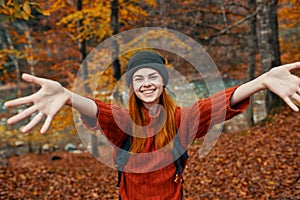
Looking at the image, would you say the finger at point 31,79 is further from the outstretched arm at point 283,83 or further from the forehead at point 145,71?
the outstretched arm at point 283,83

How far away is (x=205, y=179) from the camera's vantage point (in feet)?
22.4

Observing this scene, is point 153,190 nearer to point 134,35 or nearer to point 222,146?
point 222,146

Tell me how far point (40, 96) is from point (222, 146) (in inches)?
297

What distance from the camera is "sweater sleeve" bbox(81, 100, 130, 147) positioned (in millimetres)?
2227

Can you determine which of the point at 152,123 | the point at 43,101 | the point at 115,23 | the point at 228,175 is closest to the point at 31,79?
the point at 43,101

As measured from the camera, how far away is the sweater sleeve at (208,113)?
2209 mm

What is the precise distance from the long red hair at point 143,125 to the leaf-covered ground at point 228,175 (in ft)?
12.1

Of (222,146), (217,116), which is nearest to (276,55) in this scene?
(222,146)

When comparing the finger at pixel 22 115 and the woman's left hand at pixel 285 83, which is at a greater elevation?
the woman's left hand at pixel 285 83

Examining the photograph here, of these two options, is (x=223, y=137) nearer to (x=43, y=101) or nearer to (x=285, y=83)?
(x=285, y=83)

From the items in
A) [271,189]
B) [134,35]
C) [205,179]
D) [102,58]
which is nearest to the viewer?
[271,189]

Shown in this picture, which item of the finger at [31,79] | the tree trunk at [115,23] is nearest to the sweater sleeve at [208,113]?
the finger at [31,79]

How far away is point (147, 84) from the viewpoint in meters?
2.31

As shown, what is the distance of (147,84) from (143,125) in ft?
0.97
